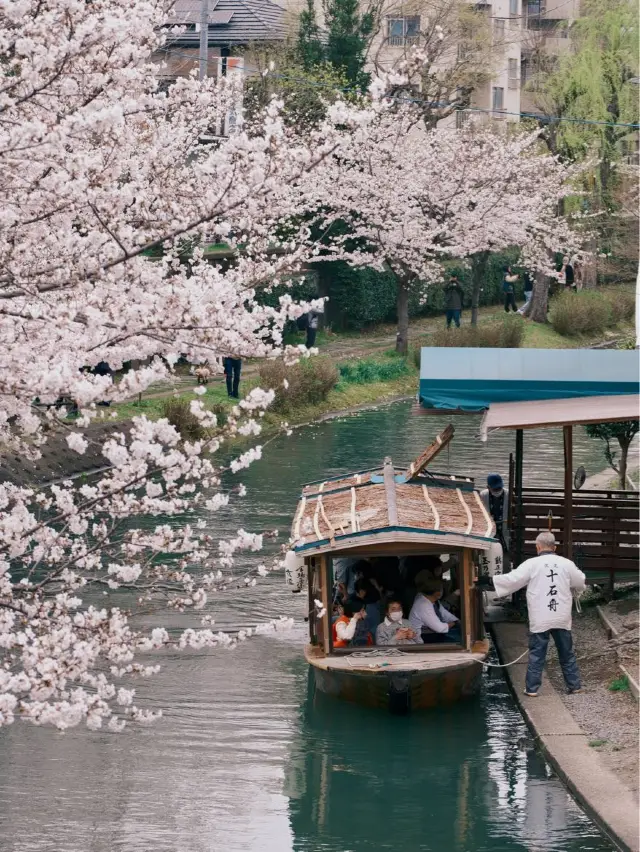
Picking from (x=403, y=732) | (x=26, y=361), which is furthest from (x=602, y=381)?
(x=26, y=361)

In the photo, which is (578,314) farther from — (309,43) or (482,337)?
(309,43)

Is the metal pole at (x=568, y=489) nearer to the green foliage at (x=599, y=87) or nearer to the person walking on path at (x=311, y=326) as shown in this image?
the person walking on path at (x=311, y=326)

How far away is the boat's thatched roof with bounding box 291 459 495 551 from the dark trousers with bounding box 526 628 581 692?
1.12m

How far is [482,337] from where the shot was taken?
39156mm

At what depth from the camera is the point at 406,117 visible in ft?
139

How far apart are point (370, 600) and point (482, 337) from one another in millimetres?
25380

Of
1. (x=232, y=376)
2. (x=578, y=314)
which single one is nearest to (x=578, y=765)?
(x=232, y=376)

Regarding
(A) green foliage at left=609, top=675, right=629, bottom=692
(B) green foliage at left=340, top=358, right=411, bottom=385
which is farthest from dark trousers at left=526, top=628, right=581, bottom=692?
(B) green foliage at left=340, top=358, right=411, bottom=385

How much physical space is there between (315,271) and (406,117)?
5624mm

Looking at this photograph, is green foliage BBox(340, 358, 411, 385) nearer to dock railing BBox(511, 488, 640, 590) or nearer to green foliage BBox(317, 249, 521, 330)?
green foliage BBox(317, 249, 521, 330)

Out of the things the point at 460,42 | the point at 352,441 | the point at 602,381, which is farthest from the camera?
the point at 460,42

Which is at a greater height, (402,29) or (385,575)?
(402,29)

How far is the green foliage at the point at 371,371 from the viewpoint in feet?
119

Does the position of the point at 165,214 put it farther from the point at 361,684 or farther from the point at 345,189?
the point at 345,189
